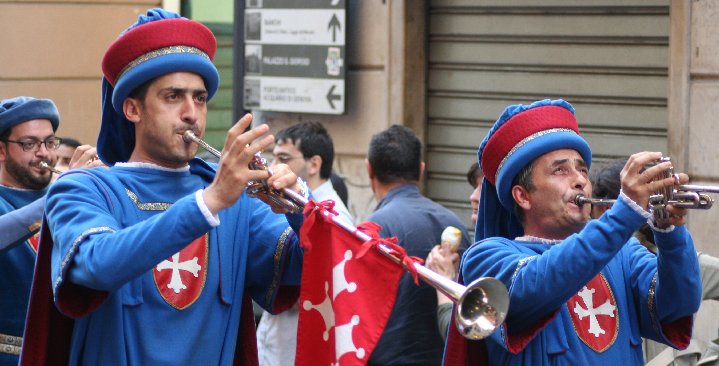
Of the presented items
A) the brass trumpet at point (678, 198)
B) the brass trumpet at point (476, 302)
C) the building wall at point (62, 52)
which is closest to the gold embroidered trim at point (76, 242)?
the brass trumpet at point (476, 302)

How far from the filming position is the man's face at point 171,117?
13.6 ft

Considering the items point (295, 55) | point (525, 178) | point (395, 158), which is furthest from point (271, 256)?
point (295, 55)

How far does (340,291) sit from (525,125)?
2.60 feet

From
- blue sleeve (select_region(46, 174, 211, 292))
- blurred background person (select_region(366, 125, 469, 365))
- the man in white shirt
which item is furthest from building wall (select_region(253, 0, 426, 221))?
blue sleeve (select_region(46, 174, 211, 292))

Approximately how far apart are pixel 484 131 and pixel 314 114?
1330 mm

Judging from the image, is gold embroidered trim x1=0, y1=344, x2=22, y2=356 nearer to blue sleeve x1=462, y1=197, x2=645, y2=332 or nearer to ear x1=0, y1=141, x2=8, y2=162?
ear x1=0, y1=141, x2=8, y2=162

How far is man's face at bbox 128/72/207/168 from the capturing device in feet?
13.6

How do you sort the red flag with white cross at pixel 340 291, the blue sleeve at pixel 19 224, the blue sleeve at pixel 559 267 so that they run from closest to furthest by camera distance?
the blue sleeve at pixel 559 267
the red flag with white cross at pixel 340 291
the blue sleeve at pixel 19 224

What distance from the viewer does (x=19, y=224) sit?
525cm

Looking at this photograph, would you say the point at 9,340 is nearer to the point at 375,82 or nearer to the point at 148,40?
the point at 148,40

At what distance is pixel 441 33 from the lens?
8969 millimetres

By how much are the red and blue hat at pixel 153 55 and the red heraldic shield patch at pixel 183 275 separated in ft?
1.56

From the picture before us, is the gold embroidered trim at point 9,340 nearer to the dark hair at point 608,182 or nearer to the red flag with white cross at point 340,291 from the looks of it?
the red flag with white cross at point 340,291

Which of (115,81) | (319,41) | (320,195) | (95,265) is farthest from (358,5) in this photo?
(95,265)
